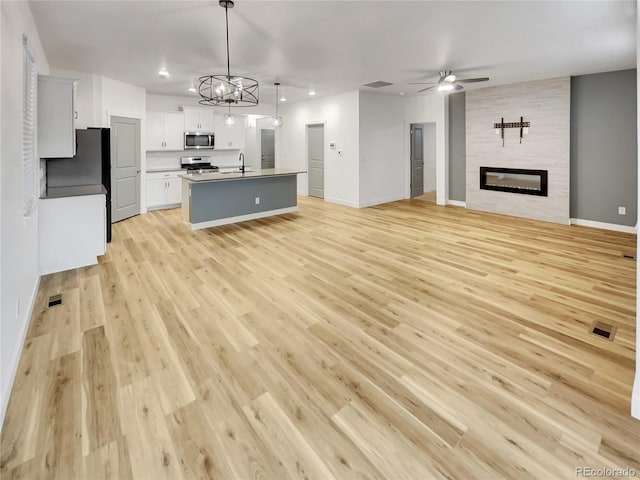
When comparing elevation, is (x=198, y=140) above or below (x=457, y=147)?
above

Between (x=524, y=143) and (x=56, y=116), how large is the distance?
7.85 m

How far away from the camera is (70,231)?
165 inches

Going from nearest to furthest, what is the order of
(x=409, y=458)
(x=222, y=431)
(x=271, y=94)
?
(x=409, y=458) < (x=222, y=431) < (x=271, y=94)

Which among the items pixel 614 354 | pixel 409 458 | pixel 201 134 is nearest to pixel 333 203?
pixel 201 134

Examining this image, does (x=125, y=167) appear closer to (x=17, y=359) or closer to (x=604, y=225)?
(x=17, y=359)

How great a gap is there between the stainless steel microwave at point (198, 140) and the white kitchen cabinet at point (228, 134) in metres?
0.21

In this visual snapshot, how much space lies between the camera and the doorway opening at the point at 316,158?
31.0ft

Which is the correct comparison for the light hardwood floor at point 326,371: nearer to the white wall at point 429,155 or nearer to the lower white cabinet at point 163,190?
the lower white cabinet at point 163,190

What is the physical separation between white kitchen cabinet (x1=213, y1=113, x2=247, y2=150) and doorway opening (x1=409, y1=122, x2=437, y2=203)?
4654mm

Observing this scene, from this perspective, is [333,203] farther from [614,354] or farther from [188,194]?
[614,354]

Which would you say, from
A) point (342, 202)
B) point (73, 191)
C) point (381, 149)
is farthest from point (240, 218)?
point (381, 149)

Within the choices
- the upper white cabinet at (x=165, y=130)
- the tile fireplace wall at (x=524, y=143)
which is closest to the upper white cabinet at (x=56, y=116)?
the upper white cabinet at (x=165, y=130)

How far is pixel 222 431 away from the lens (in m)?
1.80

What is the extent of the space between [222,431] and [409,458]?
37.5 inches
